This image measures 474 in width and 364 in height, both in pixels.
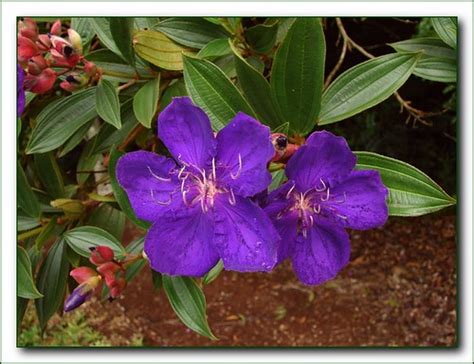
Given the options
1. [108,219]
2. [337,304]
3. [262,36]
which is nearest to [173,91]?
[262,36]

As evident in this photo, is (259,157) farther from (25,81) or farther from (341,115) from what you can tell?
(25,81)

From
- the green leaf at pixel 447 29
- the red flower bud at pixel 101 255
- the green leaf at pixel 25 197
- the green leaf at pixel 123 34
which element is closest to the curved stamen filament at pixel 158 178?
the red flower bud at pixel 101 255

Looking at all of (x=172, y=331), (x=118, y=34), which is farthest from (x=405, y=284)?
(x=118, y=34)

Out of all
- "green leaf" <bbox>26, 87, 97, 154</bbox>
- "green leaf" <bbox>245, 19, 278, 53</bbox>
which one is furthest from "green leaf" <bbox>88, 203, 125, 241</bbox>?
"green leaf" <bbox>245, 19, 278, 53</bbox>

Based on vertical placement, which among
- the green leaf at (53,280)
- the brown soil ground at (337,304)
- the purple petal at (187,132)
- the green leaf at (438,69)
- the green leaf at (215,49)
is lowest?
the brown soil ground at (337,304)

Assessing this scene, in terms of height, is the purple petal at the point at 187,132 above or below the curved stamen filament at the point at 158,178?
above

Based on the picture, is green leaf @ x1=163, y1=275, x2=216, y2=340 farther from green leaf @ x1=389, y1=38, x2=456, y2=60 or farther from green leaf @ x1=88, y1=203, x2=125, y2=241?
green leaf @ x1=389, y1=38, x2=456, y2=60

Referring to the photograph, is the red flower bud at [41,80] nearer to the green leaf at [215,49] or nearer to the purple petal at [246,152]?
the green leaf at [215,49]

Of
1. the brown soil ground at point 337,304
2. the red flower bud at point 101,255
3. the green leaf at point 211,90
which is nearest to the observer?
the green leaf at point 211,90
